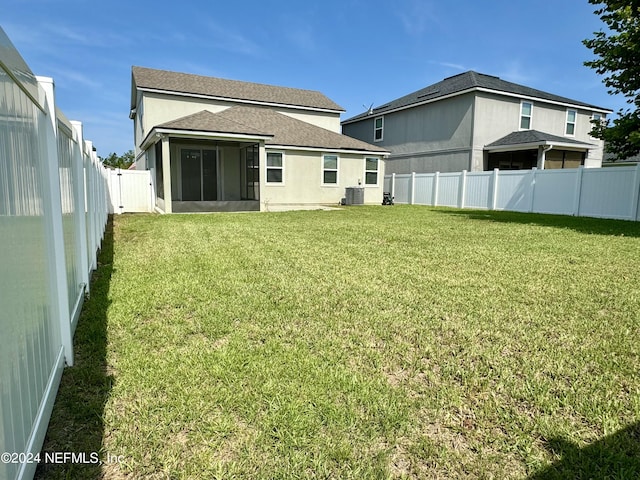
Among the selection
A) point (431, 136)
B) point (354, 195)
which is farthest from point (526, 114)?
point (354, 195)

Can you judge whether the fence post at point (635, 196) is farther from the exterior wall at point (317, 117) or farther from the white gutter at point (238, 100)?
the exterior wall at point (317, 117)

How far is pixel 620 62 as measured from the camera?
12.6 meters

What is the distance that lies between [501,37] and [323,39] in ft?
32.4

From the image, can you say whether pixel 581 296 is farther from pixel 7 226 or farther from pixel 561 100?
pixel 561 100

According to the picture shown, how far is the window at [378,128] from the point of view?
89.9 ft

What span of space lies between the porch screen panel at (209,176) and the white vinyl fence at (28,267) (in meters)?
15.6

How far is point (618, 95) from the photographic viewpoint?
1327 cm

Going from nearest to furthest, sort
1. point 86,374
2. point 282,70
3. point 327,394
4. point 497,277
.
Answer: point 327,394, point 86,374, point 497,277, point 282,70

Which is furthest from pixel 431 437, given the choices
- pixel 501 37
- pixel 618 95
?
pixel 501 37

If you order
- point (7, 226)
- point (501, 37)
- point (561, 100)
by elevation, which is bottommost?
point (7, 226)

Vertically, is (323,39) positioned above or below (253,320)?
above

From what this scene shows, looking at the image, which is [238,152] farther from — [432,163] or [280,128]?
[432,163]

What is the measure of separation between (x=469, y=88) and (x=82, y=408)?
2280 cm

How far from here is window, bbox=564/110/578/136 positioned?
2431 cm
